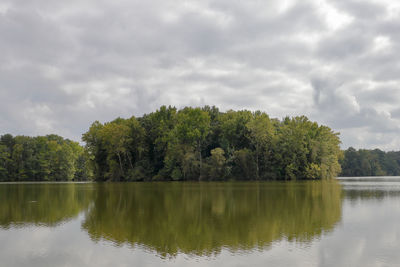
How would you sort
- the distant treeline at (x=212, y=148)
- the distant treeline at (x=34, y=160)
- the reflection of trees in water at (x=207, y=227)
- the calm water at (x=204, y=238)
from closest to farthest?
the calm water at (x=204, y=238) < the reflection of trees in water at (x=207, y=227) < the distant treeline at (x=212, y=148) < the distant treeline at (x=34, y=160)

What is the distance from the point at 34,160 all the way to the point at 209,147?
61807 millimetres

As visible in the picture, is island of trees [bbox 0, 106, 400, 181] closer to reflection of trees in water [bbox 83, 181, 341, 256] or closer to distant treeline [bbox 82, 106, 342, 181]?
distant treeline [bbox 82, 106, 342, 181]

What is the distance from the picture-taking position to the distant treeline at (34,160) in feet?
372

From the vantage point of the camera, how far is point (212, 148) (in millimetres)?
86812

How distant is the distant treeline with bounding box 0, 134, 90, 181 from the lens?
372 feet

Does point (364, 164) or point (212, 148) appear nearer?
point (212, 148)

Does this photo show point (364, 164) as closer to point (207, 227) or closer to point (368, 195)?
point (368, 195)

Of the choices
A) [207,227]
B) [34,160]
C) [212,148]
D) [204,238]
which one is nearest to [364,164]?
[212,148]

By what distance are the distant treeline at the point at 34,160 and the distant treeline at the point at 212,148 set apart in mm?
23647

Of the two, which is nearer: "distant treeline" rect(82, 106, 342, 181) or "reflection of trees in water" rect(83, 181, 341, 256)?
"reflection of trees in water" rect(83, 181, 341, 256)

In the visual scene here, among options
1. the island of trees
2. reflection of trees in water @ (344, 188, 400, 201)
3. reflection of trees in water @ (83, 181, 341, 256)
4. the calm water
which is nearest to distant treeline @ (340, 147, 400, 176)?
the island of trees

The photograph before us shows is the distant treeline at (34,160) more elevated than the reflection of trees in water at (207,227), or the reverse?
the distant treeline at (34,160)

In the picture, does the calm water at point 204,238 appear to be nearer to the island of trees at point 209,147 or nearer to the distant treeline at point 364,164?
the island of trees at point 209,147

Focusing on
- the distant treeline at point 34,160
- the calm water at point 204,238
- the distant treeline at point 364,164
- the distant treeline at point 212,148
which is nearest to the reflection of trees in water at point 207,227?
the calm water at point 204,238
